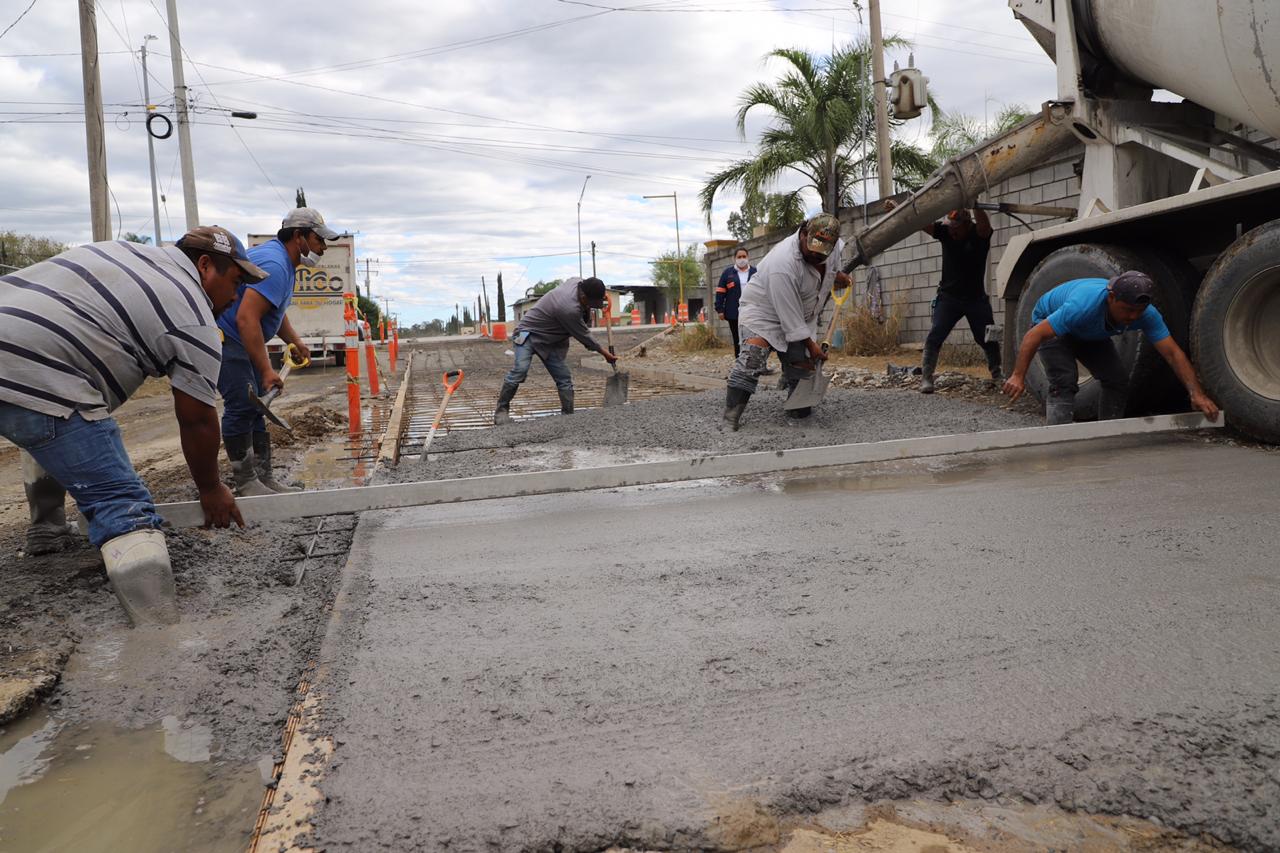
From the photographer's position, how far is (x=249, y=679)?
95.2 inches

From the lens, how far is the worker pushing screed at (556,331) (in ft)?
25.3

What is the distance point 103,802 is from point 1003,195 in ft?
33.7

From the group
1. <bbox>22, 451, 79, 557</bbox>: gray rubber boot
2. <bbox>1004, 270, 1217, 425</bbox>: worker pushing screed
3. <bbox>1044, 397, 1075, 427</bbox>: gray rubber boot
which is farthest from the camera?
<bbox>1044, 397, 1075, 427</bbox>: gray rubber boot

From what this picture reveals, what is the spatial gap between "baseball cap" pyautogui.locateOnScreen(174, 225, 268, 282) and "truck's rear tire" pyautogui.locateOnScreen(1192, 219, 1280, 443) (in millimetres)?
4776

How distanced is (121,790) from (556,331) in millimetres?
6187

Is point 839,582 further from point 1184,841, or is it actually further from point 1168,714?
point 1184,841

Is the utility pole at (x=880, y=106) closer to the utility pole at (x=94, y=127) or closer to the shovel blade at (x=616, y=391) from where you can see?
the shovel blade at (x=616, y=391)

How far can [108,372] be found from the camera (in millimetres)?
3049

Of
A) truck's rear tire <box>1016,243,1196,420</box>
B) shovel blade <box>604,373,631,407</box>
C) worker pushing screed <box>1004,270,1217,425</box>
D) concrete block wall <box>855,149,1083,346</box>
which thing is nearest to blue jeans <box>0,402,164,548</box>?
worker pushing screed <box>1004,270,1217,425</box>

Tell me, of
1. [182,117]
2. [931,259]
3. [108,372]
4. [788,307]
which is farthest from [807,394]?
[182,117]

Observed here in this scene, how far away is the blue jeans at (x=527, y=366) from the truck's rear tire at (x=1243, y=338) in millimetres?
4808

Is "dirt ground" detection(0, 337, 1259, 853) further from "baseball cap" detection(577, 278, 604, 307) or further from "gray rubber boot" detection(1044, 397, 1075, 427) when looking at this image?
"baseball cap" detection(577, 278, 604, 307)

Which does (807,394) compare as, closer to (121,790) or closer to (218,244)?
(218,244)

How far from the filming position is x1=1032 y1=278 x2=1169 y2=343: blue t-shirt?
489cm
